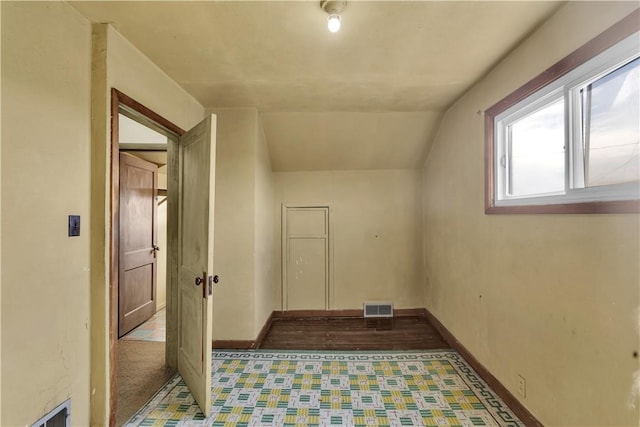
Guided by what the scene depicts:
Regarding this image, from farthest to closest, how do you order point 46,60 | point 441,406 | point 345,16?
point 441,406
point 345,16
point 46,60

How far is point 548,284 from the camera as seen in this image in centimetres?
160

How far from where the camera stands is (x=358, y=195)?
3824 mm

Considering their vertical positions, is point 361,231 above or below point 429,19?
below

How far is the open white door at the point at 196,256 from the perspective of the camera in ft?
6.13

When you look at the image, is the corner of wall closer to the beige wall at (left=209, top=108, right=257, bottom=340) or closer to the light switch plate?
the light switch plate

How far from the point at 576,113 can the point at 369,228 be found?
8.31 ft

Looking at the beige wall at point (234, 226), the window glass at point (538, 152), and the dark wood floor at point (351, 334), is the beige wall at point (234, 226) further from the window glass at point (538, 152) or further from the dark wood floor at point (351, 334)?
the window glass at point (538, 152)

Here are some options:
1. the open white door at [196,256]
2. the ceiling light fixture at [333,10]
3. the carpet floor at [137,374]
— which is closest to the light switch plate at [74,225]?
the open white door at [196,256]

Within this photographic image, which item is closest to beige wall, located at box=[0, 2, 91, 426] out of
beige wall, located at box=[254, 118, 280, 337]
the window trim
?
beige wall, located at box=[254, 118, 280, 337]

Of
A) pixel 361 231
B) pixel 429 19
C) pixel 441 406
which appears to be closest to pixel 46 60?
pixel 429 19

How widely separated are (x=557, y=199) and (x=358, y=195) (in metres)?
2.40

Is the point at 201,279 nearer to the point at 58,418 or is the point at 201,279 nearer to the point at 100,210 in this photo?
the point at 100,210

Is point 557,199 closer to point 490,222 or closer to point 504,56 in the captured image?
point 490,222

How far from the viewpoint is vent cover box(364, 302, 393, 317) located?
3.71m
